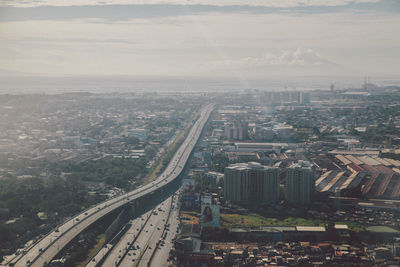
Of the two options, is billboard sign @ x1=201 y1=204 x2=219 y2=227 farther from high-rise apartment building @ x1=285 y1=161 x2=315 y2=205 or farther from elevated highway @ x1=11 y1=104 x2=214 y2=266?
high-rise apartment building @ x1=285 y1=161 x2=315 y2=205

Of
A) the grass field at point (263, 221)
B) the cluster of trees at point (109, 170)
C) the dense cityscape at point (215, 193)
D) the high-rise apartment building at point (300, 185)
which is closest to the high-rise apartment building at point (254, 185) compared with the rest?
the dense cityscape at point (215, 193)

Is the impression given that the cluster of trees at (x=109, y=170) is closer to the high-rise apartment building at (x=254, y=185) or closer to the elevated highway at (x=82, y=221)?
the elevated highway at (x=82, y=221)

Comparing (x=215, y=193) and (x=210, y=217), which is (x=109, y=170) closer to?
(x=215, y=193)

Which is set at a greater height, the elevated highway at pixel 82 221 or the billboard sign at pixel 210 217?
the billboard sign at pixel 210 217

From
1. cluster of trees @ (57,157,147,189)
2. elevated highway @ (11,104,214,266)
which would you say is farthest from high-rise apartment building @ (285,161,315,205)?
cluster of trees @ (57,157,147,189)

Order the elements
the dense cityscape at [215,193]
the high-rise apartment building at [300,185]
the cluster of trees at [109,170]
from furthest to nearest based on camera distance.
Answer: the cluster of trees at [109,170]
the high-rise apartment building at [300,185]
the dense cityscape at [215,193]

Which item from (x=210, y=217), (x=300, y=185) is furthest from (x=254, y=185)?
(x=210, y=217)
